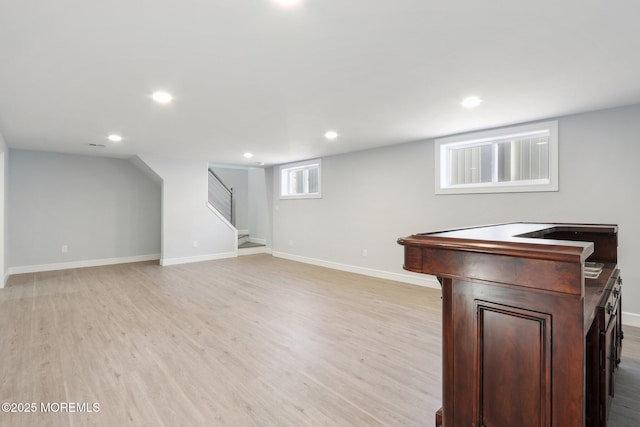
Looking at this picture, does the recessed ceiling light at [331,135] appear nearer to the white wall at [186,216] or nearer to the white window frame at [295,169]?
the white window frame at [295,169]

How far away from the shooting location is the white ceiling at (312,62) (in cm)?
164

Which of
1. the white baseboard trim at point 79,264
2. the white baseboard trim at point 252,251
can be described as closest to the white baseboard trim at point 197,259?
the white baseboard trim at point 252,251

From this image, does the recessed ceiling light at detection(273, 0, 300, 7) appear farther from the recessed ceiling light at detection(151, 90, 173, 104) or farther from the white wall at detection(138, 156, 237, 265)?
the white wall at detection(138, 156, 237, 265)

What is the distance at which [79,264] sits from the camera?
6207mm

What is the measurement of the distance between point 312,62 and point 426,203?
3.13 m

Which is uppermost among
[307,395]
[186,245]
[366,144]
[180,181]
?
[366,144]

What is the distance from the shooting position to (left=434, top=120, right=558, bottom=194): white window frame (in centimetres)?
356

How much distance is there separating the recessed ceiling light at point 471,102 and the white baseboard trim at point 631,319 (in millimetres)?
2635

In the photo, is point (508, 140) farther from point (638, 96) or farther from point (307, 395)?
point (307, 395)

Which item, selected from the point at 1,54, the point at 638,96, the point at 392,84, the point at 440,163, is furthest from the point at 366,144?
the point at 1,54

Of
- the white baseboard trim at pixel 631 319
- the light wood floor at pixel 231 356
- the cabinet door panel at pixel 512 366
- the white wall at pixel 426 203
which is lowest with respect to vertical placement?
the light wood floor at pixel 231 356

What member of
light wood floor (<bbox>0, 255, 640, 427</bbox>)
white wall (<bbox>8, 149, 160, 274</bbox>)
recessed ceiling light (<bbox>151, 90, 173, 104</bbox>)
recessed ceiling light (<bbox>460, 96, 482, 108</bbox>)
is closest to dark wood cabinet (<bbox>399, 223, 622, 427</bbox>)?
light wood floor (<bbox>0, 255, 640, 427</bbox>)

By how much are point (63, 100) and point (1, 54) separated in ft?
3.20

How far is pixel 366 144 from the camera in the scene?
5.03 meters
